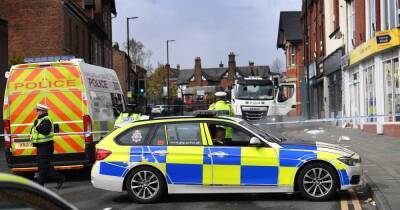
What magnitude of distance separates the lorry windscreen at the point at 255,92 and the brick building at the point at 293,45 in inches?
912

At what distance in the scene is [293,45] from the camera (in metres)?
53.7

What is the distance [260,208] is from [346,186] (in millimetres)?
1434

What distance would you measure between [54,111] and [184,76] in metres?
107

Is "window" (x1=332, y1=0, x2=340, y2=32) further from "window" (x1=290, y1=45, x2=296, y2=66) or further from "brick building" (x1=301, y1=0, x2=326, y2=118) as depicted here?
"window" (x1=290, y1=45, x2=296, y2=66)

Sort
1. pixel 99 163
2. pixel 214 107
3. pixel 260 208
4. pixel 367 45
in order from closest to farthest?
pixel 260 208, pixel 99 163, pixel 214 107, pixel 367 45

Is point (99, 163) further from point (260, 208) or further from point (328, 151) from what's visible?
point (328, 151)

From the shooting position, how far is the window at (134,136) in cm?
925

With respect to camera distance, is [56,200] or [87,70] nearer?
[56,200]

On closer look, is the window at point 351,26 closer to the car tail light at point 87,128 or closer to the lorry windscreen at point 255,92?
the lorry windscreen at point 255,92

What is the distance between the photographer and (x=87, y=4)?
42.1 meters

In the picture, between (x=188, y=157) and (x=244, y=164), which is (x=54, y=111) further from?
(x=244, y=164)

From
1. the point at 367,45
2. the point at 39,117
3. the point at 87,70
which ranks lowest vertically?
the point at 39,117

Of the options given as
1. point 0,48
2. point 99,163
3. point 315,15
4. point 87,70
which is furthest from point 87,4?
point 99,163

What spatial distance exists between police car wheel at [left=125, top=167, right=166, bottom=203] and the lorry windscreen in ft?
57.2
